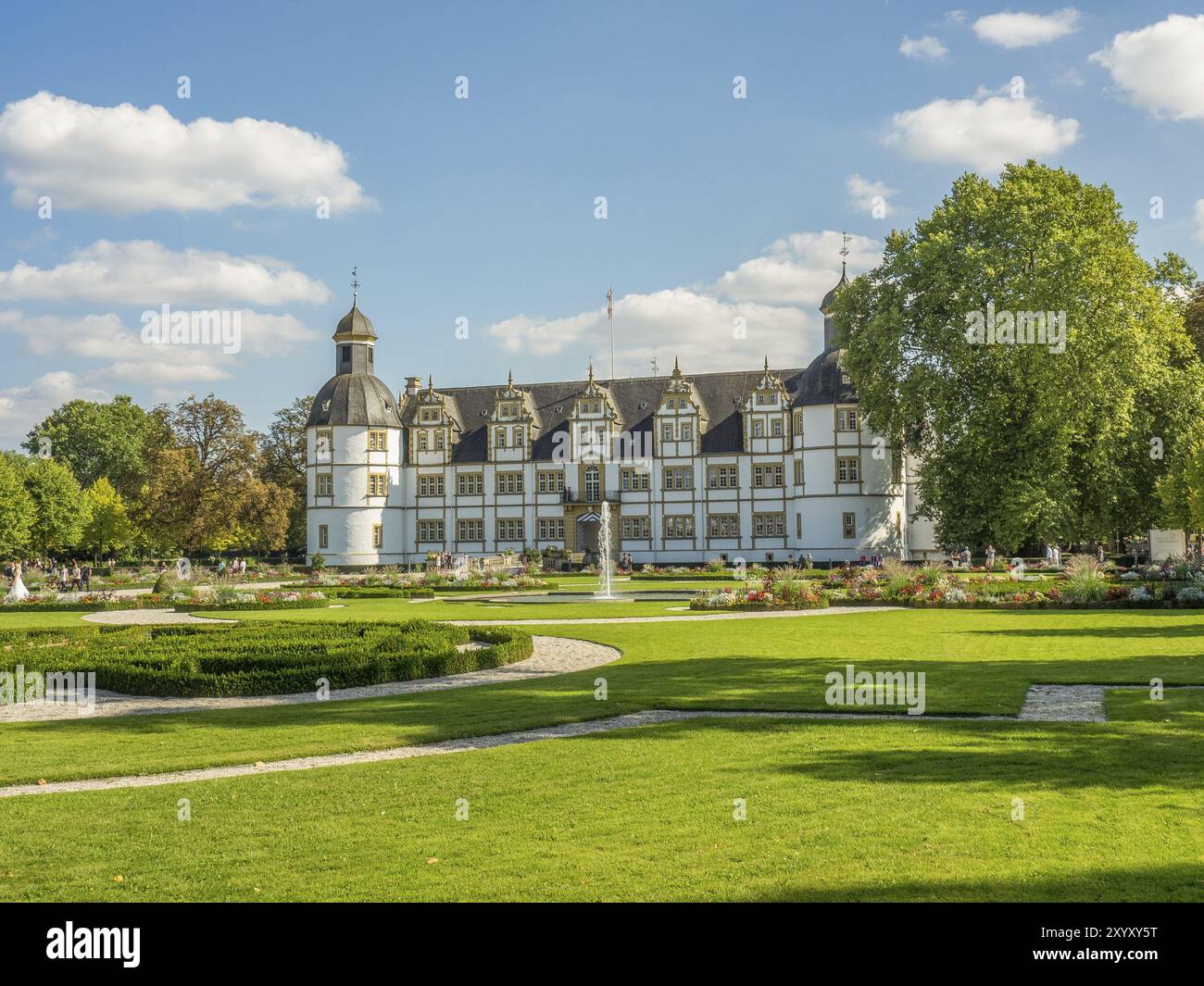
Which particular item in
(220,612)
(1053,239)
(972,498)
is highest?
(1053,239)

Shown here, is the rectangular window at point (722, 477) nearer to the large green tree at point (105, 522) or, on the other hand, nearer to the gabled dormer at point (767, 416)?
the gabled dormer at point (767, 416)

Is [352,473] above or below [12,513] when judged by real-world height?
above

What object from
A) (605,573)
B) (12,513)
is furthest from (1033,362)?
(12,513)

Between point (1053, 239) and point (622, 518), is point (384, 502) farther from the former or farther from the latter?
point (1053, 239)

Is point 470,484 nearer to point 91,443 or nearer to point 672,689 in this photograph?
point 91,443

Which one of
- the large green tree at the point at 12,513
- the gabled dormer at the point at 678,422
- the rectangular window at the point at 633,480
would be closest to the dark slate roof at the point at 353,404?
the rectangular window at the point at 633,480

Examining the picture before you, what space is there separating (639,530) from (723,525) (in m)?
4.80

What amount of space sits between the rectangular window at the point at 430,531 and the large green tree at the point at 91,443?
115ft

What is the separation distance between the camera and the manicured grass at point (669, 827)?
241 inches

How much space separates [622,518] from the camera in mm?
61156

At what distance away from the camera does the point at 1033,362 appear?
37.0 meters

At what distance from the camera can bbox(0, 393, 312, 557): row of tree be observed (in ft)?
202

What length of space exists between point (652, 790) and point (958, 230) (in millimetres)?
37426
